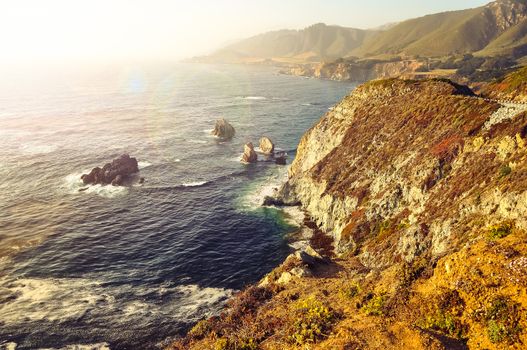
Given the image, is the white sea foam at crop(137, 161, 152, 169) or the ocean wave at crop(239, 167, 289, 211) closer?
the ocean wave at crop(239, 167, 289, 211)

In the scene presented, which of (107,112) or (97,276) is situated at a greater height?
(107,112)

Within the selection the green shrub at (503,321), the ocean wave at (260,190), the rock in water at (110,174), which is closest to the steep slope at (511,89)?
the green shrub at (503,321)

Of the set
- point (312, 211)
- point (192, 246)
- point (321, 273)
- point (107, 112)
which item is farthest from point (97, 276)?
point (107, 112)

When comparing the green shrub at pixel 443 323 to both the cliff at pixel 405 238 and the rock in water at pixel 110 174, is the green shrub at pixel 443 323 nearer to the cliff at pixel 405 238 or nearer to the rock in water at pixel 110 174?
the cliff at pixel 405 238

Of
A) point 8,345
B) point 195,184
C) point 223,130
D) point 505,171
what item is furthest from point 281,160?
point 8,345

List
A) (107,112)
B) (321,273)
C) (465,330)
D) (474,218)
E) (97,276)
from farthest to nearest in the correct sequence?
1. (107,112)
2. (97,276)
3. (321,273)
4. (474,218)
5. (465,330)

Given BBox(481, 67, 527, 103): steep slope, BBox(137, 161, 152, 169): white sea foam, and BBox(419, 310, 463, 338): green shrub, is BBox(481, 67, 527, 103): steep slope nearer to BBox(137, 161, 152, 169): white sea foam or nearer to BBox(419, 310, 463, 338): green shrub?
BBox(419, 310, 463, 338): green shrub

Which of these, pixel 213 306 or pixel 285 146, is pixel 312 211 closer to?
pixel 213 306

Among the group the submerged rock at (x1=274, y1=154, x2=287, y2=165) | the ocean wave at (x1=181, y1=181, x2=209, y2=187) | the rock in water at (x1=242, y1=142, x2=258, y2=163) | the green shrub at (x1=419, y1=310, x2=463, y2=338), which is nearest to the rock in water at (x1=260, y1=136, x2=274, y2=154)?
the submerged rock at (x1=274, y1=154, x2=287, y2=165)
